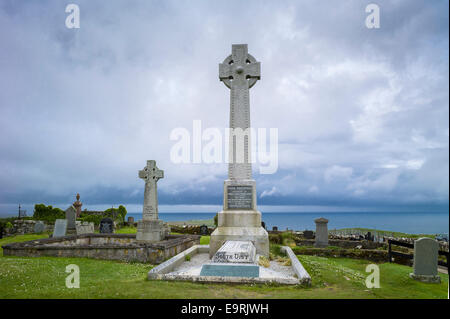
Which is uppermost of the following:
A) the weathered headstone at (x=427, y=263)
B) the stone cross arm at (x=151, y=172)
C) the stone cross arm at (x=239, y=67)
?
the stone cross arm at (x=239, y=67)

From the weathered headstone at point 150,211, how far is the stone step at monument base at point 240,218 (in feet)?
19.8

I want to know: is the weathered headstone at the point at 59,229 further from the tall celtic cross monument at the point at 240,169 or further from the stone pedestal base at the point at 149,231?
the tall celtic cross monument at the point at 240,169

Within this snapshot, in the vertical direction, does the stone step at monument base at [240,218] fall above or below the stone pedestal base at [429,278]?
above

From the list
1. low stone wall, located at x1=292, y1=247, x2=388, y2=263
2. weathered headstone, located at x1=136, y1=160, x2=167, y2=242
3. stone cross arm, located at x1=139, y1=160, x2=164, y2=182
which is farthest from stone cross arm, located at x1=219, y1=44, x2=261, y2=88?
low stone wall, located at x1=292, y1=247, x2=388, y2=263

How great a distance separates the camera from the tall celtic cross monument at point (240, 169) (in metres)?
9.71

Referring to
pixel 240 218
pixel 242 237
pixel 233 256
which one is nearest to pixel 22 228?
pixel 240 218

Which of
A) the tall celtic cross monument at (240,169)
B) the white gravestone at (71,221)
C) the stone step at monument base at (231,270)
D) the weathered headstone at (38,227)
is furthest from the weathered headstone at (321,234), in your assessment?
the weathered headstone at (38,227)

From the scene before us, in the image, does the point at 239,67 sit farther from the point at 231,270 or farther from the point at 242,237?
the point at 231,270

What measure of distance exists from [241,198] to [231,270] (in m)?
4.11

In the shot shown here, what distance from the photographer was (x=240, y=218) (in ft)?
32.9
